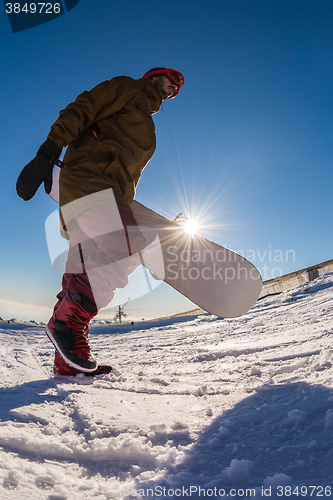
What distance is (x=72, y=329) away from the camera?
1.37 meters

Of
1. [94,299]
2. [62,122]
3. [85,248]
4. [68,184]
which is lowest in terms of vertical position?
[94,299]

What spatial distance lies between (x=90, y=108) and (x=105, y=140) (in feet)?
0.66

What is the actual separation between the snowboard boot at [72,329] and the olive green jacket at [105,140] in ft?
1.71

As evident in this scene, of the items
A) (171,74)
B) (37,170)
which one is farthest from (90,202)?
(171,74)

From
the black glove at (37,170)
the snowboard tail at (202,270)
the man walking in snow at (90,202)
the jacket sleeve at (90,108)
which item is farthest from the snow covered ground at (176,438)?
the jacket sleeve at (90,108)

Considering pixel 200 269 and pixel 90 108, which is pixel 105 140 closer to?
pixel 90 108

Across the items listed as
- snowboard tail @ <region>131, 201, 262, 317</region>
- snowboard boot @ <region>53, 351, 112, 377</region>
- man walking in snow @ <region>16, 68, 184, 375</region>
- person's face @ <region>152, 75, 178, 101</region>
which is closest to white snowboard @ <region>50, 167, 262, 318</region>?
snowboard tail @ <region>131, 201, 262, 317</region>

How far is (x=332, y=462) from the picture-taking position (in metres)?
0.42

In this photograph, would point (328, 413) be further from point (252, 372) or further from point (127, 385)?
point (127, 385)

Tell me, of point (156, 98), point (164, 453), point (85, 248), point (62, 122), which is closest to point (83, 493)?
point (164, 453)

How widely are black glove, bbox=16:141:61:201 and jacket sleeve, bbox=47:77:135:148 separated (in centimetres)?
6

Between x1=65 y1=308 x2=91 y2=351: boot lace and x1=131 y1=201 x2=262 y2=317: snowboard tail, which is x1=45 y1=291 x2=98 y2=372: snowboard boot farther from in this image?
x1=131 y1=201 x2=262 y2=317: snowboard tail

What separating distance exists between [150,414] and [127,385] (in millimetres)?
451

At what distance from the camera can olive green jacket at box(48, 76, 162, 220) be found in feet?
4.68
